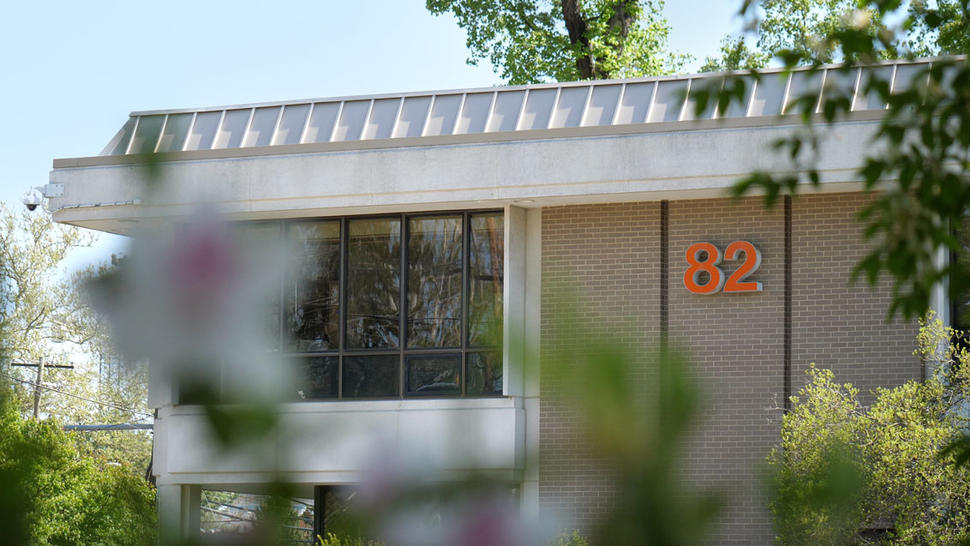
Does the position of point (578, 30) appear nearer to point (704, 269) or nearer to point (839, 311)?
point (704, 269)

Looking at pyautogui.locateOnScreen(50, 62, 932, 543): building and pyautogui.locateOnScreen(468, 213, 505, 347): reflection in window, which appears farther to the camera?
pyautogui.locateOnScreen(468, 213, 505, 347): reflection in window

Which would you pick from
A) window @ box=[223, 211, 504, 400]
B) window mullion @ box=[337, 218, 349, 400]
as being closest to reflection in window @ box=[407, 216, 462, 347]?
window @ box=[223, 211, 504, 400]

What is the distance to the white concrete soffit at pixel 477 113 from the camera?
1600cm

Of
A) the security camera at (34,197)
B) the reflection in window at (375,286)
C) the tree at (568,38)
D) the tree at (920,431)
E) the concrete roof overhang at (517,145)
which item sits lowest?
the tree at (920,431)

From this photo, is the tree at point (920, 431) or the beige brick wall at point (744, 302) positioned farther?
the beige brick wall at point (744, 302)

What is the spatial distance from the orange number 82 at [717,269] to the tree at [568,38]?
39.4ft

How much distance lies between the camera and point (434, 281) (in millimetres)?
17047

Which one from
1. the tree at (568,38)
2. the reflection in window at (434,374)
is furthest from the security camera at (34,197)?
the tree at (568,38)

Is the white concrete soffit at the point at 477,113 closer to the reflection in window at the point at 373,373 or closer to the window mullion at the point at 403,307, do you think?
the window mullion at the point at 403,307

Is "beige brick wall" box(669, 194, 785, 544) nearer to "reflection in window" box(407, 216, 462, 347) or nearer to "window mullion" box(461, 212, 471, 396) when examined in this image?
"window mullion" box(461, 212, 471, 396)

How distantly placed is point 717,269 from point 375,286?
4688 millimetres

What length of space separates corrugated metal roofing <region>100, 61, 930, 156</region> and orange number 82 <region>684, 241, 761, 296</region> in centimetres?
172

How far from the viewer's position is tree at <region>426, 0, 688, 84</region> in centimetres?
2844

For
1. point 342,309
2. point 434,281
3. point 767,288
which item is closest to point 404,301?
point 434,281
